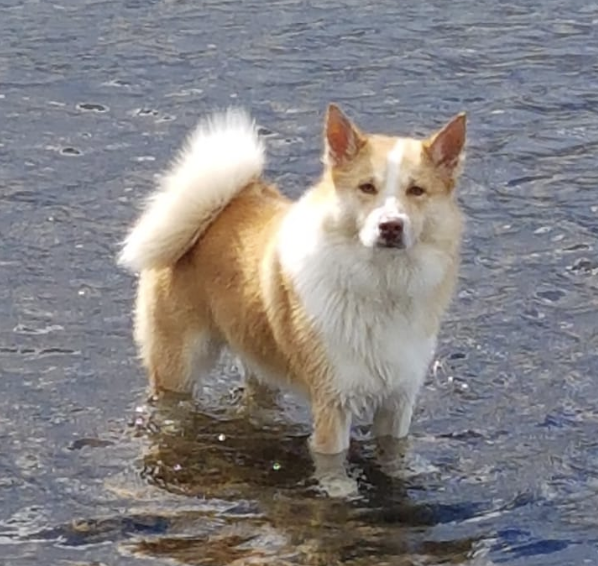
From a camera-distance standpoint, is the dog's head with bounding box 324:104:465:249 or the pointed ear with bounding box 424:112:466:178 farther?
the pointed ear with bounding box 424:112:466:178

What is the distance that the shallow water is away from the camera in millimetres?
6797

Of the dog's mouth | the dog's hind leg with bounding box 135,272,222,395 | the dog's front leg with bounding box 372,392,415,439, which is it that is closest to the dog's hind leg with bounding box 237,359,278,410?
the dog's hind leg with bounding box 135,272,222,395

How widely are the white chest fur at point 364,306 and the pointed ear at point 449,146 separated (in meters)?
0.35

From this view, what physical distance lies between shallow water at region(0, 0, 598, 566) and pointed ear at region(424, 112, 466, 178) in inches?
57.1

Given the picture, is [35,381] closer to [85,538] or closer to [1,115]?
[85,538]

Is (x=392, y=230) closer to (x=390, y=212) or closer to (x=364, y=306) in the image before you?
(x=390, y=212)

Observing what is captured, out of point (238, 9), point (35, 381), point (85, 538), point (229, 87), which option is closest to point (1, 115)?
point (229, 87)

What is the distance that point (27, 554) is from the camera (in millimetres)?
6516

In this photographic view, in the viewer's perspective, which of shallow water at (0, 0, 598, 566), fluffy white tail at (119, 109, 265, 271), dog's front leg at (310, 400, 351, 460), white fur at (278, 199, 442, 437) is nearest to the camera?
white fur at (278, 199, 442, 437)

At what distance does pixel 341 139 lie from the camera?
6570 mm

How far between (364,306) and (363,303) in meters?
0.02

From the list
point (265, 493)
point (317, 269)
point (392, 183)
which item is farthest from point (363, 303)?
point (265, 493)

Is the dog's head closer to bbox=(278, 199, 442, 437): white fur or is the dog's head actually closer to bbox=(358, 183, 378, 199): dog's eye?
bbox=(358, 183, 378, 199): dog's eye

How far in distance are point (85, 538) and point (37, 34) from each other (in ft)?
21.5
